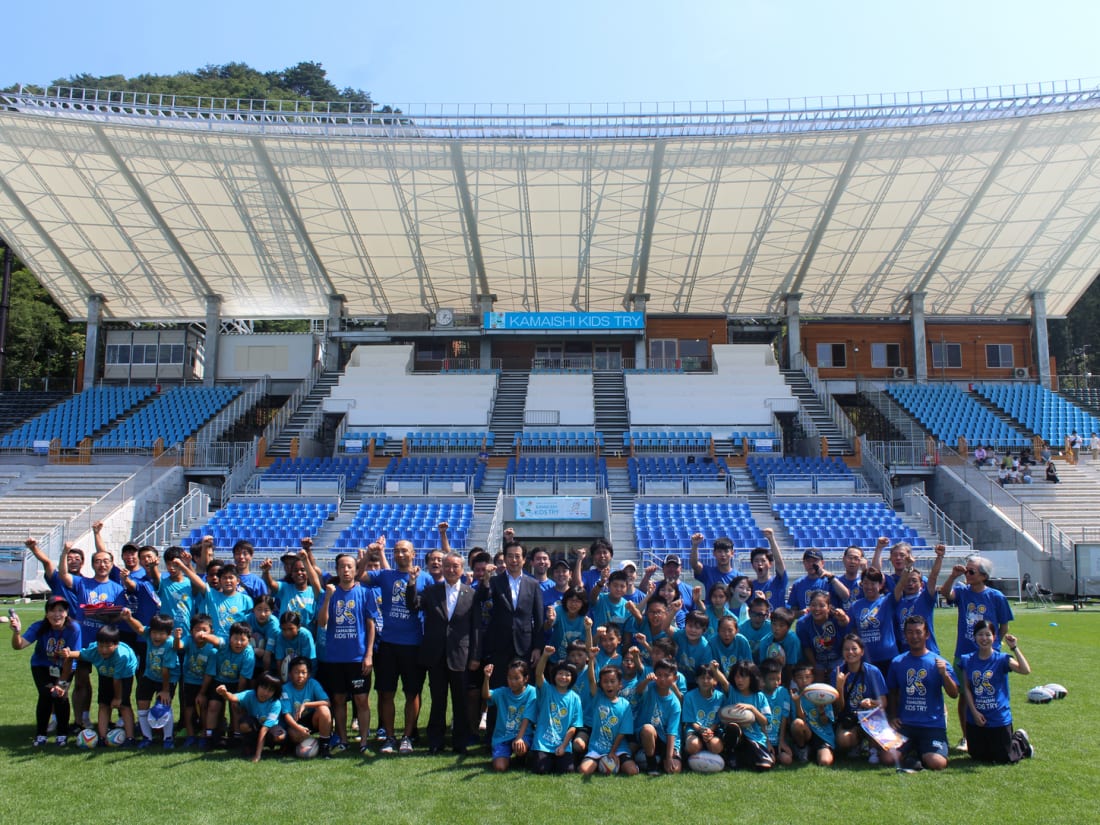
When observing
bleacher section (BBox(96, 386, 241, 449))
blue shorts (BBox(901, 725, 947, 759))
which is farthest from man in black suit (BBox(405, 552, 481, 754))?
bleacher section (BBox(96, 386, 241, 449))

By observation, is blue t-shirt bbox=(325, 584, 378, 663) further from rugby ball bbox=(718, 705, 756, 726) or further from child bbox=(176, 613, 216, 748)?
rugby ball bbox=(718, 705, 756, 726)

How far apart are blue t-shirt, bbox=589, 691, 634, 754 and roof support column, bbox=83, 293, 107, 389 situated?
35444 millimetres

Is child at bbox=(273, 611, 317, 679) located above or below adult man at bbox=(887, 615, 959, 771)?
above

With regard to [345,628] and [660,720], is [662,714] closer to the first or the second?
[660,720]

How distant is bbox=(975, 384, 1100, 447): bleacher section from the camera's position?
105ft

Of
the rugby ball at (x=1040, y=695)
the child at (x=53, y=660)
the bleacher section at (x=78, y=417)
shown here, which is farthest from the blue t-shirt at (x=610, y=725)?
the bleacher section at (x=78, y=417)

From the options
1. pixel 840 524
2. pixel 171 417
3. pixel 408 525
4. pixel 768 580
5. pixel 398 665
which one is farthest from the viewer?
pixel 171 417

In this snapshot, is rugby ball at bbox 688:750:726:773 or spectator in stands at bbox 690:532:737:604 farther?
spectator in stands at bbox 690:532:737:604

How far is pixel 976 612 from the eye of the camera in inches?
295

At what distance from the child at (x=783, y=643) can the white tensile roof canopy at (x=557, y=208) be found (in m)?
21.4

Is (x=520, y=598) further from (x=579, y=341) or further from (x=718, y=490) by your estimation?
(x=579, y=341)

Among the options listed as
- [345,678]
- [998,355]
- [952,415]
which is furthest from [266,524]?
[998,355]

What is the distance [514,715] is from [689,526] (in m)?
17.1

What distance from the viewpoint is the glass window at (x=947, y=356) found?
3825cm
